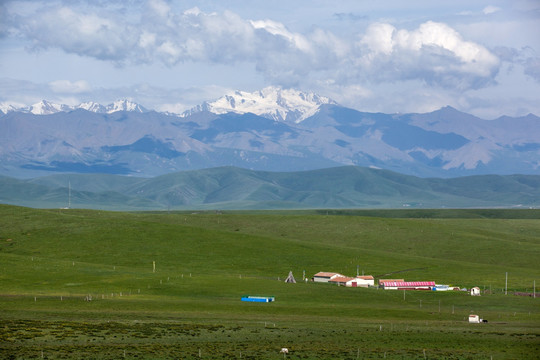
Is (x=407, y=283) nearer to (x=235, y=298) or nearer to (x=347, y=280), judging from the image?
(x=347, y=280)

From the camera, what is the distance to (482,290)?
126 metres

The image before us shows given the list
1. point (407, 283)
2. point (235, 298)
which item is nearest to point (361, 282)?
point (407, 283)

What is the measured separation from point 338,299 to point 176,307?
1085 inches

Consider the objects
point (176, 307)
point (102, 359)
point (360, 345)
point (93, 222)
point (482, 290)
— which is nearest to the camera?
point (102, 359)

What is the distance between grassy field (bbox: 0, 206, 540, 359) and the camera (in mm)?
69750

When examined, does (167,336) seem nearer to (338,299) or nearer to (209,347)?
(209,347)

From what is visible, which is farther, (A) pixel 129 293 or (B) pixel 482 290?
(B) pixel 482 290

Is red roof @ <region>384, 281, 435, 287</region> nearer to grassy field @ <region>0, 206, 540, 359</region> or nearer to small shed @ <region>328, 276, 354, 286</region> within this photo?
grassy field @ <region>0, 206, 540, 359</region>

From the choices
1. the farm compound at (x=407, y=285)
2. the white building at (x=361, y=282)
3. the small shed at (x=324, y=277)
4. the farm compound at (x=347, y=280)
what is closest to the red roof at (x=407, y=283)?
the farm compound at (x=407, y=285)

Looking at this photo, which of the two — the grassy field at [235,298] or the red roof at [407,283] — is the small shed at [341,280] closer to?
the grassy field at [235,298]

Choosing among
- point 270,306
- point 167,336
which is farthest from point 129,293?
point 167,336

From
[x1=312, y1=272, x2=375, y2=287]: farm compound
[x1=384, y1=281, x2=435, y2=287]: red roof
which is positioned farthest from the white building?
[x1=384, y1=281, x2=435, y2=287]: red roof

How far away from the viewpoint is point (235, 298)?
112 m

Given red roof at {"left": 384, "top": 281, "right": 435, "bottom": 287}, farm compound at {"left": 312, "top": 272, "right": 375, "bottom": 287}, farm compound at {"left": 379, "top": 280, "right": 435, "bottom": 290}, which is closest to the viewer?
farm compound at {"left": 379, "top": 280, "right": 435, "bottom": 290}
